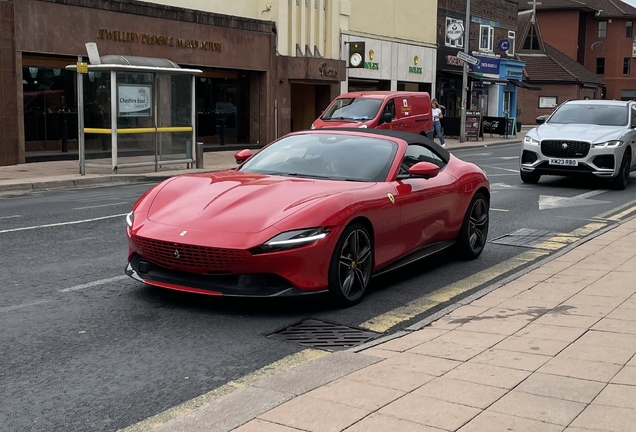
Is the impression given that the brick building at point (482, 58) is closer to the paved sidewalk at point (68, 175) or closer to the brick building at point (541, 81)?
the brick building at point (541, 81)

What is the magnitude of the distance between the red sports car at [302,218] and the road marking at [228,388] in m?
0.89

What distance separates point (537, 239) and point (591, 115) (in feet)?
26.1

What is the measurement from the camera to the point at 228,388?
15.0 feet

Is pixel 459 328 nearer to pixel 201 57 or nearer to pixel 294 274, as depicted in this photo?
pixel 294 274

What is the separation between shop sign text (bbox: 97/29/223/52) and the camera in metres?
24.2

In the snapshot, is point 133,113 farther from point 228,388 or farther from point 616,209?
point 228,388

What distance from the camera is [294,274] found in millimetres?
6008

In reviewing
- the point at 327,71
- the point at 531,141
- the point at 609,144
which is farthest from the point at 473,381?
the point at 327,71

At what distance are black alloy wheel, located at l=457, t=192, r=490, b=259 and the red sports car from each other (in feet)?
0.74

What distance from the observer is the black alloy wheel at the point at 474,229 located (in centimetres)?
852

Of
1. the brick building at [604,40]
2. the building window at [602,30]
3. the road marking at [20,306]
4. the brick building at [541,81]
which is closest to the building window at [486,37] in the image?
the brick building at [541,81]

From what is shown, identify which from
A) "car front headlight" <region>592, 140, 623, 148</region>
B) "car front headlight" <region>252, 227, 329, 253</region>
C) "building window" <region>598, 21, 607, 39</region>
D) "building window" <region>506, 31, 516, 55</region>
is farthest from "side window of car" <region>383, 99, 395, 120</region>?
"building window" <region>598, 21, 607, 39</region>

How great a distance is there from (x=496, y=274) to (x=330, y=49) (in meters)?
28.3

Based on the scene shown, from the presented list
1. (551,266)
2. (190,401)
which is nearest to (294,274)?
(190,401)
